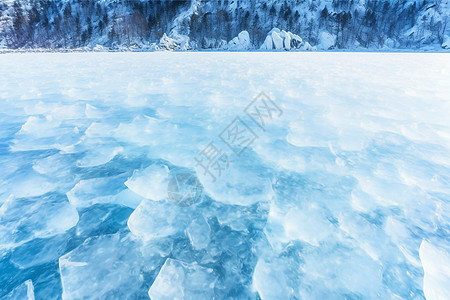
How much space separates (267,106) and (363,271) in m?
3.37

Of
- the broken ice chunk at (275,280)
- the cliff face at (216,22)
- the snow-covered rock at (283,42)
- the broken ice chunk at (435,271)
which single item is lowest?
the broken ice chunk at (275,280)

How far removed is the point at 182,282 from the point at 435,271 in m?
1.37

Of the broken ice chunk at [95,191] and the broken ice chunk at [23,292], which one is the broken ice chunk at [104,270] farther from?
the broken ice chunk at [95,191]

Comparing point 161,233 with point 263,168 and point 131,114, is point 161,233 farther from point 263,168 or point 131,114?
point 131,114

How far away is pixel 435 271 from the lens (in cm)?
115

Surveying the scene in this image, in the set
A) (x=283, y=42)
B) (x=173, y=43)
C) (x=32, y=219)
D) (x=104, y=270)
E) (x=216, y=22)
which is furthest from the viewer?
(x=216, y=22)

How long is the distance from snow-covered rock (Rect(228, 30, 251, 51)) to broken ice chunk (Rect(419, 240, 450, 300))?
131 ft

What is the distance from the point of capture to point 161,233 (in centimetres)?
143

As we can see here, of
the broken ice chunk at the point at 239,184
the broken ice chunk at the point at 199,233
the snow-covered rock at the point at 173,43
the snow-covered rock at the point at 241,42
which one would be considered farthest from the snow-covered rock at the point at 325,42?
the broken ice chunk at the point at 199,233

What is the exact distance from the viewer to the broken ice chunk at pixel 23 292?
105cm

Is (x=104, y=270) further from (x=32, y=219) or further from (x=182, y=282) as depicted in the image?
(x=32, y=219)

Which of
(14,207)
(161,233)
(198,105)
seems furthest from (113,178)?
(198,105)

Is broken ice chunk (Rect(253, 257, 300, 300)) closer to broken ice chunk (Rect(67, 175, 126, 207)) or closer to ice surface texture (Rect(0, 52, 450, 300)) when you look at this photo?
ice surface texture (Rect(0, 52, 450, 300))

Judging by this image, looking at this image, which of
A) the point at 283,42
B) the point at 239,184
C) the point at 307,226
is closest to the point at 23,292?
the point at 239,184
